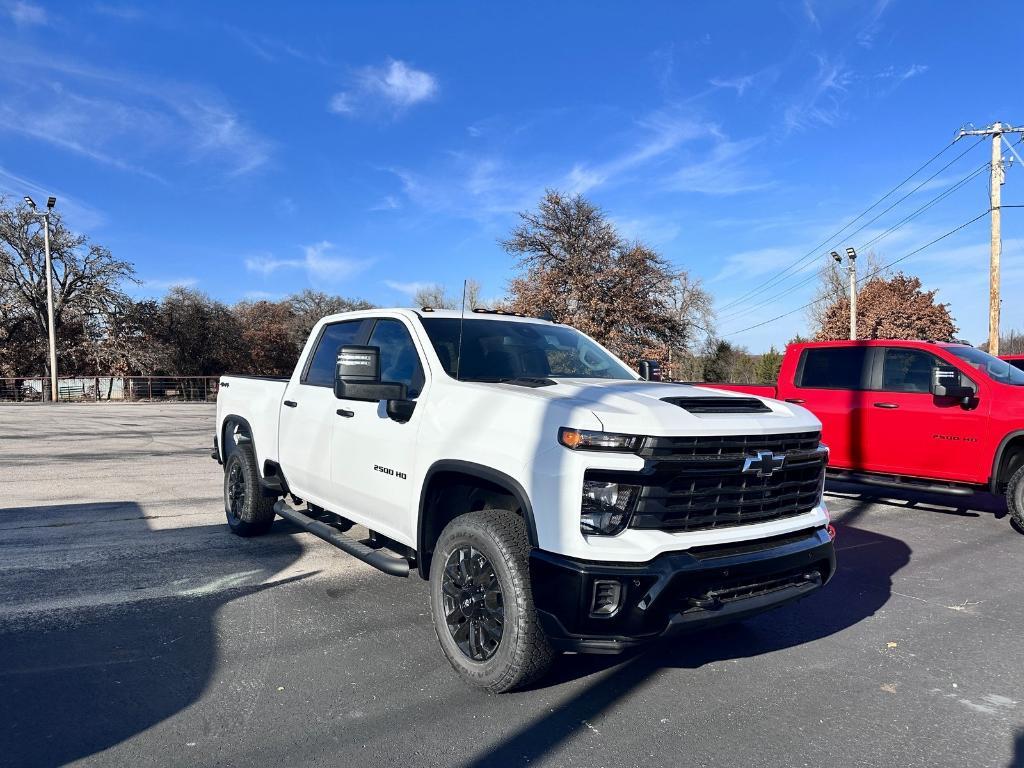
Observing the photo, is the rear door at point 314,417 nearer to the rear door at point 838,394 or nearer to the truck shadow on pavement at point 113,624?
the truck shadow on pavement at point 113,624

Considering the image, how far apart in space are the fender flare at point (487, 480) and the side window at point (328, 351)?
1.71m

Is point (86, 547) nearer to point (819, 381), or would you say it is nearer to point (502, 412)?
point (502, 412)

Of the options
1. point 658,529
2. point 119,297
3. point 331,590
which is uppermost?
point 119,297

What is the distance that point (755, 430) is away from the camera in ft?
11.0

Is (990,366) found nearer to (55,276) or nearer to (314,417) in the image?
(314,417)

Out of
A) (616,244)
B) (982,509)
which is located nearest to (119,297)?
(616,244)

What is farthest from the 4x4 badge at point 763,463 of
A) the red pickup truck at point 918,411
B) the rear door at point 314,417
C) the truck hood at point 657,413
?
the red pickup truck at point 918,411

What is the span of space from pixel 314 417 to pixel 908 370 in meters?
6.66

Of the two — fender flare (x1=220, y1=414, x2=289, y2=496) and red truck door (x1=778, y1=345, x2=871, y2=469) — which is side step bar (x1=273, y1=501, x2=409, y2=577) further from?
red truck door (x1=778, y1=345, x2=871, y2=469)

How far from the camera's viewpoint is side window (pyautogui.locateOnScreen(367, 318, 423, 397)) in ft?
14.3

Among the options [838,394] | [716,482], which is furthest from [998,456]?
[716,482]

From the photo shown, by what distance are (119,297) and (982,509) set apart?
38.8 m

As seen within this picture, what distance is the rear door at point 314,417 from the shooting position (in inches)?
197

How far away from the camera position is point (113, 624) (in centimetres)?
430
